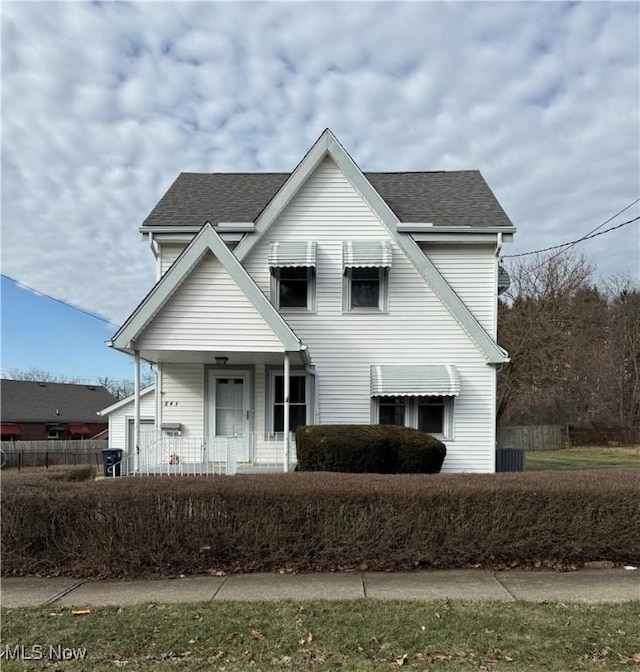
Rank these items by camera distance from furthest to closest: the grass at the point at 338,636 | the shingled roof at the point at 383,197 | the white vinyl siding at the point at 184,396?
the shingled roof at the point at 383,197 → the white vinyl siding at the point at 184,396 → the grass at the point at 338,636

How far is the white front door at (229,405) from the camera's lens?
12.7m

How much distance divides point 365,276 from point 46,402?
41.2m

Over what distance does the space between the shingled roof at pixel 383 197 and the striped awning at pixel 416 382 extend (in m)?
3.73

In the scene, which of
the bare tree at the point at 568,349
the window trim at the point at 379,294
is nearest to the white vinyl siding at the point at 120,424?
the window trim at the point at 379,294

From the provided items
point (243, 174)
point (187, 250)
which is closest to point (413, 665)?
point (187, 250)

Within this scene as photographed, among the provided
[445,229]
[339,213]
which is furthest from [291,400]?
[445,229]

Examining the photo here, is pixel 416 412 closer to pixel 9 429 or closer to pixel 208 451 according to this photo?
pixel 208 451

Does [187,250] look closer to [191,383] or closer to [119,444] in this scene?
[191,383]

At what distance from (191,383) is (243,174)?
678cm

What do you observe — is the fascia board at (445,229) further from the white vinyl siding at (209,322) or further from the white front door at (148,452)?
the white front door at (148,452)

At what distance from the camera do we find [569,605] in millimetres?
5043

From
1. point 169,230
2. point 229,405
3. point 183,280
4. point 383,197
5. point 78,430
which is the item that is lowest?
point 78,430

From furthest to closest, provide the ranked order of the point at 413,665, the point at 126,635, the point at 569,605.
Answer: the point at 569,605 < the point at 126,635 < the point at 413,665

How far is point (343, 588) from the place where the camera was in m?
5.59
